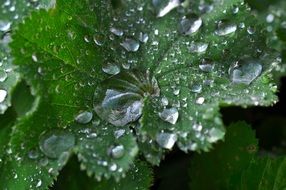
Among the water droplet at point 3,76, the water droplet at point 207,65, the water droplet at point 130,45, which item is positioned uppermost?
the water droplet at point 3,76

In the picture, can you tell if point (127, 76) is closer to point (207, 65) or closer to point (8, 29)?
point (207, 65)

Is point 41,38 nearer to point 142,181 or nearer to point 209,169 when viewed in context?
point 142,181

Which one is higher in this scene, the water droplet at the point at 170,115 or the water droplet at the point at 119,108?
the water droplet at the point at 119,108

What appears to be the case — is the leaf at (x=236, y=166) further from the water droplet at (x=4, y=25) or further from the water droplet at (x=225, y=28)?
the water droplet at (x=4, y=25)

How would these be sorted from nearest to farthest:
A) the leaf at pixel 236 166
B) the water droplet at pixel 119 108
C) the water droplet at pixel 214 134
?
the water droplet at pixel 214 134, the water droplet at pixel 119 108, the leaf at pixel 236 166

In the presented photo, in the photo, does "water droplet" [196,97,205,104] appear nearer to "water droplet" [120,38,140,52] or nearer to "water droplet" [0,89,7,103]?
"water droplet" [120,38,140,52]

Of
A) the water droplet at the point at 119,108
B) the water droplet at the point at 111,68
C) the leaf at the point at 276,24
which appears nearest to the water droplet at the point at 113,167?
the water droplet at the point at 119,108

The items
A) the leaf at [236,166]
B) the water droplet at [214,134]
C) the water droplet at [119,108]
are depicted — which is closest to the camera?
the water droplet at [214,134]

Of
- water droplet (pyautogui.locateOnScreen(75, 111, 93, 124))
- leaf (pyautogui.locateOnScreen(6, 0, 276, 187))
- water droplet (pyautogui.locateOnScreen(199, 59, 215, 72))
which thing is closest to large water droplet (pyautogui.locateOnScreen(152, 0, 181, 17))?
leaf (pyautogui.locateOnScreen(6, 0, 276, 187))
